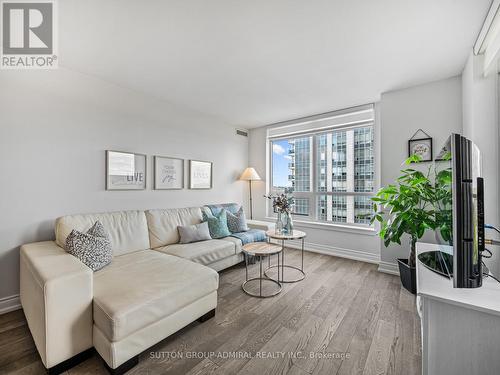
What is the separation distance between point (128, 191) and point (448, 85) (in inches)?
165

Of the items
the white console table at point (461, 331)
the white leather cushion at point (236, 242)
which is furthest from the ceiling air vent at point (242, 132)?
the white console table at point (461, 331)

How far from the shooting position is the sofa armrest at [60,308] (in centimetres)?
136

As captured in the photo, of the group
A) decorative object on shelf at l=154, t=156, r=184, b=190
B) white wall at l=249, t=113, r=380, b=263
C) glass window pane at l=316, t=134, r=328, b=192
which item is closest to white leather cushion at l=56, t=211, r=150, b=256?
decorative object on shelf at l=154, t=156, r=184, b=190

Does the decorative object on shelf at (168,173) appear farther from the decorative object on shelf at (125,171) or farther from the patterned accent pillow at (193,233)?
→ the patterned accent pillow at (193,233)

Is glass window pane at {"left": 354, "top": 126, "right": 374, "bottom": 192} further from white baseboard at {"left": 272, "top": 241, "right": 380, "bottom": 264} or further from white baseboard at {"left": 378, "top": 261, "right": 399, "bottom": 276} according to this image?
white baseboard at {"left": 378, "top": 261, "right": 399, "bottom": 276}

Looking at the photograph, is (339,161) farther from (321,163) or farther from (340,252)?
(340,252)

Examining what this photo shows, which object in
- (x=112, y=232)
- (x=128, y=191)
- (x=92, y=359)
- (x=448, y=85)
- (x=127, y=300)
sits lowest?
(x=92, y=359)

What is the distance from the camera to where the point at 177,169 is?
3508 mm

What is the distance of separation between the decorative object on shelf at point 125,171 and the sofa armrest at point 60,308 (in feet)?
4.30

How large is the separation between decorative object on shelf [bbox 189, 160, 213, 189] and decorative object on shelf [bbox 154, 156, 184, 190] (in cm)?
18

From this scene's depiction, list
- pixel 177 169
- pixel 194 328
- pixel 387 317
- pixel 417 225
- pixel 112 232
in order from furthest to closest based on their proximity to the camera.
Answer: pixel 177 169 < pixel 112 232 < pixel 417 225 < pixel 387 317 < pixel 194 328

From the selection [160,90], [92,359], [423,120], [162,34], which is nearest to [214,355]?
[92,359]

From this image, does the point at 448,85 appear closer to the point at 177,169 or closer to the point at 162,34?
the point at 162,34

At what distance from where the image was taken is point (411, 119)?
288cm
